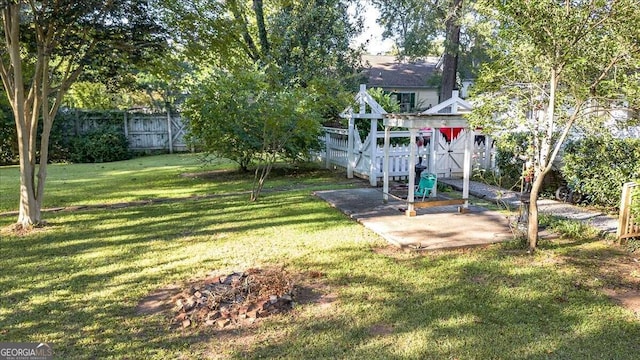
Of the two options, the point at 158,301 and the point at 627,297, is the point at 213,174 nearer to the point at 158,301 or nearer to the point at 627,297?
the point at 158,301

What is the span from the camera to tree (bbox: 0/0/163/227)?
Answer: 605cm

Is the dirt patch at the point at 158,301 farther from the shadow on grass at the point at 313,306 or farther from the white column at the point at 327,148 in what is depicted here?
the white column at the point at 327,148

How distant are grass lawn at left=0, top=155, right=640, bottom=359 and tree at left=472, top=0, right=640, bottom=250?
115cm

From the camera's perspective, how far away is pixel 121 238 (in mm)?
5980

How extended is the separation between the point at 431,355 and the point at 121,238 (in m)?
4.62

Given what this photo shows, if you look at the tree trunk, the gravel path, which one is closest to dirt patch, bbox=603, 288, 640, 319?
the tree trunk

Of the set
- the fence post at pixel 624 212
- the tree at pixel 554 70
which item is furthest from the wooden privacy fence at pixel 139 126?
the fence post at pixel 624 212

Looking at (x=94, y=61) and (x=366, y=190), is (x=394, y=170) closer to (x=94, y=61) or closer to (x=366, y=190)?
(x=366, y=190)


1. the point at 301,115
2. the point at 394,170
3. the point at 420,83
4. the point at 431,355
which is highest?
the point at 420,83

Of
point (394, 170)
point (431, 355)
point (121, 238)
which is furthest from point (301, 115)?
point (431, 355)

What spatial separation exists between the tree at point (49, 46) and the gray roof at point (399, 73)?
21.8 meters

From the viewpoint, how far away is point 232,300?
3.80 metres

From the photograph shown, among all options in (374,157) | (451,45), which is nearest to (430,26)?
(451,45)

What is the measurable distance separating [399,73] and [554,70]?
26.2 m
